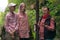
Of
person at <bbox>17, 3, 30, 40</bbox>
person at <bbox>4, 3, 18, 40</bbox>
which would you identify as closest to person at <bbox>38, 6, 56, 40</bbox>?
person at <bbox>17, 3, 30, 40</bbox>

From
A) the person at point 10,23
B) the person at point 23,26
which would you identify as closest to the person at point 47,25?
the person at point 23,26

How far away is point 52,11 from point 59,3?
55 centimetres

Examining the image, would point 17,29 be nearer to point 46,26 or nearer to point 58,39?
point 46,26

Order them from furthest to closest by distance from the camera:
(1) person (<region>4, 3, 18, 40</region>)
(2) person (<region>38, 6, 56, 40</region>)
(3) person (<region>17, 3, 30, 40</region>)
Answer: (3) person (<region>17, 3, 30, 40</region>)
(1) person (<region>4, 3, 18, 40</region>)
(2) person (<region>38, 6, 56, 40</region>)

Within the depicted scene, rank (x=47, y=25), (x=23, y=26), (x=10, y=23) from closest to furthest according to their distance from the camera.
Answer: (x=47, y=25)
(x=10, y=23)
(x=23, y=26)

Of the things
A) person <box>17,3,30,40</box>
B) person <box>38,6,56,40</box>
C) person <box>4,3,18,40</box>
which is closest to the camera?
person <box>38,6,56,40</box>

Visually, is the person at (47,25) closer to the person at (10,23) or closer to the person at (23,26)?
the person at (23,26)

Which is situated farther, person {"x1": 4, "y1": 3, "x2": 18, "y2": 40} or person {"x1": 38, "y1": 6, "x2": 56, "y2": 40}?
person {"x1": 4, "y1": 3, "x2": 18, "y2": 40}

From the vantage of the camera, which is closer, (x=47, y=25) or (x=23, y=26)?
(x=47, y=25)

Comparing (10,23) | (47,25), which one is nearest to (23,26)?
(10,23)

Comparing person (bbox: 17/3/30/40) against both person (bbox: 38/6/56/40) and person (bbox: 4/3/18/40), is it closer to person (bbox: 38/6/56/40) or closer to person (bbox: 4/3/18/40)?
person (bbox: 4/3/18/40)

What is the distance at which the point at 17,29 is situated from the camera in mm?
9328

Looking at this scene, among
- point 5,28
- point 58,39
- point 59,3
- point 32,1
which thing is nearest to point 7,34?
point 5,28

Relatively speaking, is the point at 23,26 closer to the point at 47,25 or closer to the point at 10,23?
the point at 10,23
